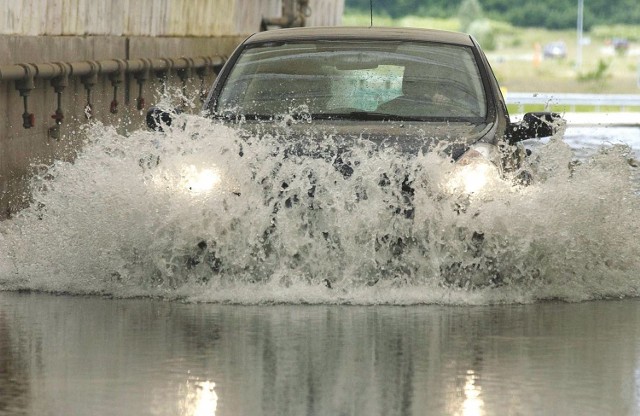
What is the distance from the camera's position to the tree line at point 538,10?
116375 mm

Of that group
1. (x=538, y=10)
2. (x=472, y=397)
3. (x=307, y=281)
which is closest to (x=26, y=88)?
(x=307, y=281)

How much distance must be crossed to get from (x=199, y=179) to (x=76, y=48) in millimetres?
8795

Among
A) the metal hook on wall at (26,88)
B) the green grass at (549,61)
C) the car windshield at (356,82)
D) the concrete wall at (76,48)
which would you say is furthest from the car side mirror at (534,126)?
the green grass at (549,61)

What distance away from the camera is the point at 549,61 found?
390 feet

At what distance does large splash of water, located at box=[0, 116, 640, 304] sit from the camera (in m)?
10.4

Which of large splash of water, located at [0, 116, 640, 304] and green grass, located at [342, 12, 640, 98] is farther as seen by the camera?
green grass, located at [342, 12, 640, 98]

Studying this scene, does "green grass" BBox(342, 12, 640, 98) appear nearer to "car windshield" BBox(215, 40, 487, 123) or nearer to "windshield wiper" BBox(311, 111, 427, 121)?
"car windshield" BBox(215, 40, 487, 123)

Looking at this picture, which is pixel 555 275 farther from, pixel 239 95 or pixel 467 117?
pixel 239 95

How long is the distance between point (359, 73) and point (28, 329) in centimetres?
363

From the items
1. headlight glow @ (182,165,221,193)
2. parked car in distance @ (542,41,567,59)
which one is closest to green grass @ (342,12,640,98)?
parked car in distance @ (542,41,567,59)

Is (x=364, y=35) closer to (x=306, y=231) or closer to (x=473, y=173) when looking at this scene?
(x=473, y=173)

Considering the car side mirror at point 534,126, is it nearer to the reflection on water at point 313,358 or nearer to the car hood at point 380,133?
the car hood at point 380,133

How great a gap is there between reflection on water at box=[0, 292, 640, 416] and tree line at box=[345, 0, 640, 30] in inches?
4087

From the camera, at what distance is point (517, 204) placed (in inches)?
420
